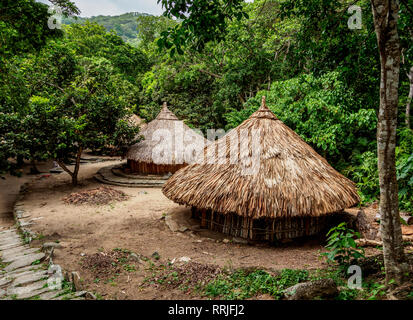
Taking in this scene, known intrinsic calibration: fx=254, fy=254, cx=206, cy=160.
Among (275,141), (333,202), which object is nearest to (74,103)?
(275,141)

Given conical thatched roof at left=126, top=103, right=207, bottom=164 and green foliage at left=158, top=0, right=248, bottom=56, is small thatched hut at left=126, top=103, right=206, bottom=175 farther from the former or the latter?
green foliage at left=158, top=0, right=248, bottom=56

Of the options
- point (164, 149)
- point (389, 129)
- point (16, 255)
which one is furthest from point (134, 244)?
point (164, 149)

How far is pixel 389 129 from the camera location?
267cm

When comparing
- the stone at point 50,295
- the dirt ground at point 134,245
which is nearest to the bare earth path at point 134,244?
the dirt ground at point 134,245

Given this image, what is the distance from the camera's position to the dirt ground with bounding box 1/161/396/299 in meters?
4.16

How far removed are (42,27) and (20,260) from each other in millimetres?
5773

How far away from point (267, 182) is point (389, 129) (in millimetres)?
3124

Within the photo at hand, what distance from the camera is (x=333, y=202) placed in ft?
18.2

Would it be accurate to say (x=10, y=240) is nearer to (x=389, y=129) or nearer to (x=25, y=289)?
(x=25, y=289)

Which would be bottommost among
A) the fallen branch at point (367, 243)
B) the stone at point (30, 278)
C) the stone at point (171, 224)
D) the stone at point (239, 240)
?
the stone at point (30, 278)

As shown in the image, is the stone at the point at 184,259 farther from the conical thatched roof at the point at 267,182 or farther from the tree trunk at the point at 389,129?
the tree trunk at the point at 389,129

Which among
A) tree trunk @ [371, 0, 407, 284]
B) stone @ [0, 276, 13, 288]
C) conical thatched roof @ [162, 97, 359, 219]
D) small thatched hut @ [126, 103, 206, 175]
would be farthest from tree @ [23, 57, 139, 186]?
tree trunk @ [371, 0, 407, 284]

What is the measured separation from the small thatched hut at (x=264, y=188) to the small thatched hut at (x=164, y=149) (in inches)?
234

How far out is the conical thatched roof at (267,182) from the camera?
5414 mm
